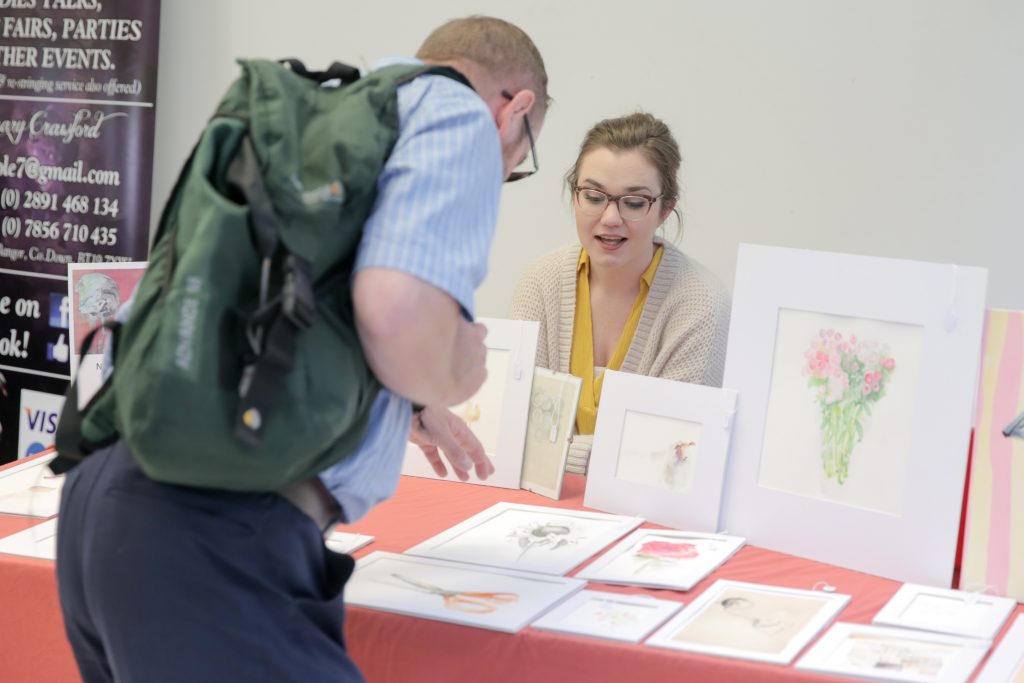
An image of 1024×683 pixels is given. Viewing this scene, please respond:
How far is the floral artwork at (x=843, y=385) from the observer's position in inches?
68.1

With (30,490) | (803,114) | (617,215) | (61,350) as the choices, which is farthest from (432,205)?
(61,350)

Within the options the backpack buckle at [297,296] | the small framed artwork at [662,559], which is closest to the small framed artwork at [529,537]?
the small framed artwork at [662,559]

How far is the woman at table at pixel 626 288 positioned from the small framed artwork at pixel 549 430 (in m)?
0.56

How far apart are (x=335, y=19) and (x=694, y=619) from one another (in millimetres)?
3245

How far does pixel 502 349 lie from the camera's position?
2.18 meters

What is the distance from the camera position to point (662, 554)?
1745mm

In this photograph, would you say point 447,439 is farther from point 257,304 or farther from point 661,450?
point 257,304

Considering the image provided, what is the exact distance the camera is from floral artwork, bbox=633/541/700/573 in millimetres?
1705

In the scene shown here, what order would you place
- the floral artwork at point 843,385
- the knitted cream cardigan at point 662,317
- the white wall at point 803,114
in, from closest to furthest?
the floral artwork at point 843,385 < the knitted cream cardigan at point 662,317 < the white wall at point 803,114

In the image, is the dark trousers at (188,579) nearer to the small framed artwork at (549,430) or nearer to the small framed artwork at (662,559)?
the small framed artwork at (662,559)

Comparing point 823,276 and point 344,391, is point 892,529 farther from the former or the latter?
Answer: point 344,391

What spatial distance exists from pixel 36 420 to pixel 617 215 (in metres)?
2.63

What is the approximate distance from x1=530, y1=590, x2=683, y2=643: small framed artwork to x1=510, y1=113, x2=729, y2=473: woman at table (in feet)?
3.70

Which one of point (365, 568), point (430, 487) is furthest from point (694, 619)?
point (430, 487)
